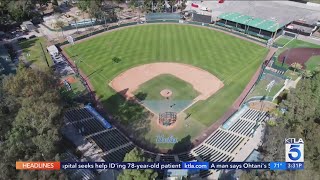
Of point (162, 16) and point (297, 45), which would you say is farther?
point (162, 16)

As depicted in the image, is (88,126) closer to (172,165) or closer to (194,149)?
(194,149)

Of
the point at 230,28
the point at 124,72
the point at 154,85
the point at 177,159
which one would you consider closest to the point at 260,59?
the point at 230,28

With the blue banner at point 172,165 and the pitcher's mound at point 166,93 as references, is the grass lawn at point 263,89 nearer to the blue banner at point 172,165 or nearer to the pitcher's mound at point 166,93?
the pitcher's mound at point 166,93

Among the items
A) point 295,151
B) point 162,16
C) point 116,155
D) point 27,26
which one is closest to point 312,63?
point 295,151

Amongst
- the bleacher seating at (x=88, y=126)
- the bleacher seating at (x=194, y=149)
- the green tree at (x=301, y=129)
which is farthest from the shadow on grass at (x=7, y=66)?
the green tree at (x=301, y=129)

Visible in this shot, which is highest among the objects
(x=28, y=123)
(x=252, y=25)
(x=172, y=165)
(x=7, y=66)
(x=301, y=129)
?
(x=252, y=25)

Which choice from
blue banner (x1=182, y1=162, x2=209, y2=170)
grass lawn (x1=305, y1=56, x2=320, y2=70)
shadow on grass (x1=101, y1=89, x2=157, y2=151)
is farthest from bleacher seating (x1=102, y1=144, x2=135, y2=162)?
grass lawn (x1=305, y1=56, x2=320, y2=70)
